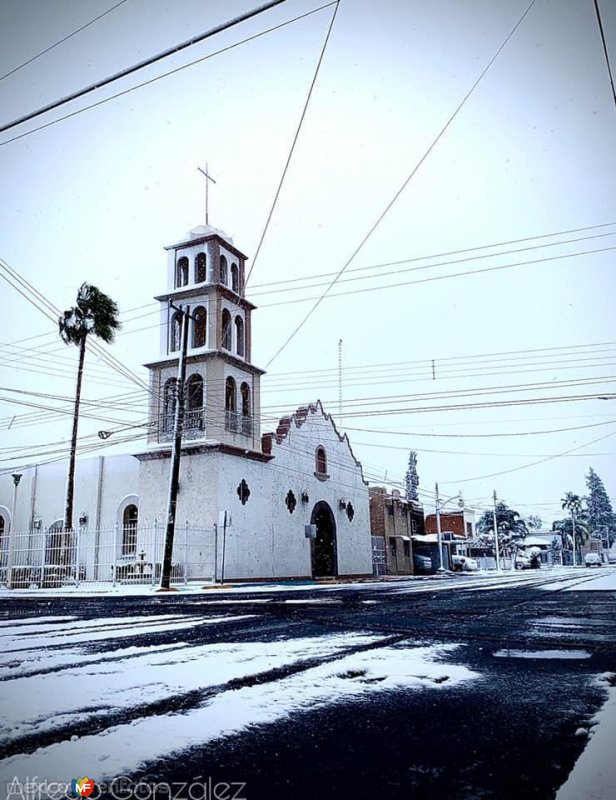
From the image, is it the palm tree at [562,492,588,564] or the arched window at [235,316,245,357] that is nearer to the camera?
the arched window at [235,316,245,357]

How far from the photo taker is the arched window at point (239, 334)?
102ft

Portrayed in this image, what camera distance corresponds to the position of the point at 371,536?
138ft

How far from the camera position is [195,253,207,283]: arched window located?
30.4 m

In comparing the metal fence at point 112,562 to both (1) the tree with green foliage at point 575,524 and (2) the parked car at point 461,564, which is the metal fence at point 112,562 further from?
(1) the tree with green foliage at point 575,524

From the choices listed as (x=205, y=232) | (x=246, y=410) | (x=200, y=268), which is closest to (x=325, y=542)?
(x=246, y=410)

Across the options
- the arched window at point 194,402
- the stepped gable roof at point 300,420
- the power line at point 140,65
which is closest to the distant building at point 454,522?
the stepped gable roof at point 300,420

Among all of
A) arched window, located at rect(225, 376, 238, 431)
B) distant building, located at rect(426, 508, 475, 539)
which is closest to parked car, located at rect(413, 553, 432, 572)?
arched window, located at rect(225, 376, 238, 431)

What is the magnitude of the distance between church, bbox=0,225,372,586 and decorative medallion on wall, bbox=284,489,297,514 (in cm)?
5

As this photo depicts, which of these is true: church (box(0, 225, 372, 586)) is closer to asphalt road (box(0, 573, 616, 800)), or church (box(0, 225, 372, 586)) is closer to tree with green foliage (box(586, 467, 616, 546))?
asphalt road (box(0, 573, 616, 800))

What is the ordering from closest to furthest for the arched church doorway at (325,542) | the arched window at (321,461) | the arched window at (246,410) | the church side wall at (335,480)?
the arched window at (246,410), the church side wall at (335,480), the arched church doorway at (325,542), the arched window at (321,461)

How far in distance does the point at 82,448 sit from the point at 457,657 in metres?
32.1

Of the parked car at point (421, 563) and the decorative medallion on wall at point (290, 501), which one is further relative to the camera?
the parked car at point (421, 563)

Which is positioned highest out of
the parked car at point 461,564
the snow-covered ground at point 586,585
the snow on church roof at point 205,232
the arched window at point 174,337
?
the snow on church roof at point 205,232
